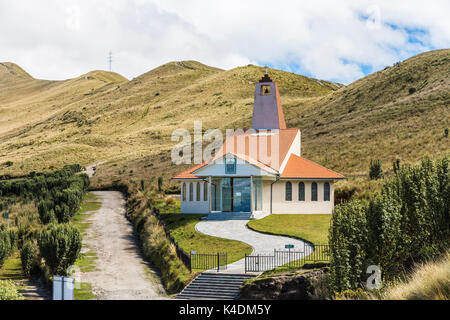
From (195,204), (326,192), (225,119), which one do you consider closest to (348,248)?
(326,192)

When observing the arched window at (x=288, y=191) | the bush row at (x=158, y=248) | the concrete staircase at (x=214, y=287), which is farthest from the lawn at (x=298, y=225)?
the concrete staircase at (x=214, y=287)

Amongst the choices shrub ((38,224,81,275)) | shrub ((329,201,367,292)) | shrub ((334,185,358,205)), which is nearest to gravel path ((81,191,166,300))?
shrub ((38,224,81,275))

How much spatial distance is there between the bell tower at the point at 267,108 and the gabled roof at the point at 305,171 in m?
5.76

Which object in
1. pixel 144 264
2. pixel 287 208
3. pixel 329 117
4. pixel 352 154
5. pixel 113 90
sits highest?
pixel 113 90

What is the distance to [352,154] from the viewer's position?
63.5 metres

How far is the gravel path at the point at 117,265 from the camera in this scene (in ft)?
76.4

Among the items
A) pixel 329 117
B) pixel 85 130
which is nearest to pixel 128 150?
pixel 85 130

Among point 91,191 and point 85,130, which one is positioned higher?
point 85,130

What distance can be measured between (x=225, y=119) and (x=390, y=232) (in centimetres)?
Result: 10850

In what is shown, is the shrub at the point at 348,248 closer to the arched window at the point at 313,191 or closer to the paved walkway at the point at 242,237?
the paved walkway at the point at 242,237

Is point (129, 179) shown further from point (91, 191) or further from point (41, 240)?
point (41, 240)

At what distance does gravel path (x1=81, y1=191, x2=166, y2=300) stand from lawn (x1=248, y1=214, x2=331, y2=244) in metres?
8.63

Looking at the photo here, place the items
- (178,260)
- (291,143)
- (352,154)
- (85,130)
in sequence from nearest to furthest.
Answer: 1. (178,260)
2. (291,143)
3. (352,154)
4. (85,130)

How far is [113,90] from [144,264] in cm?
16331
